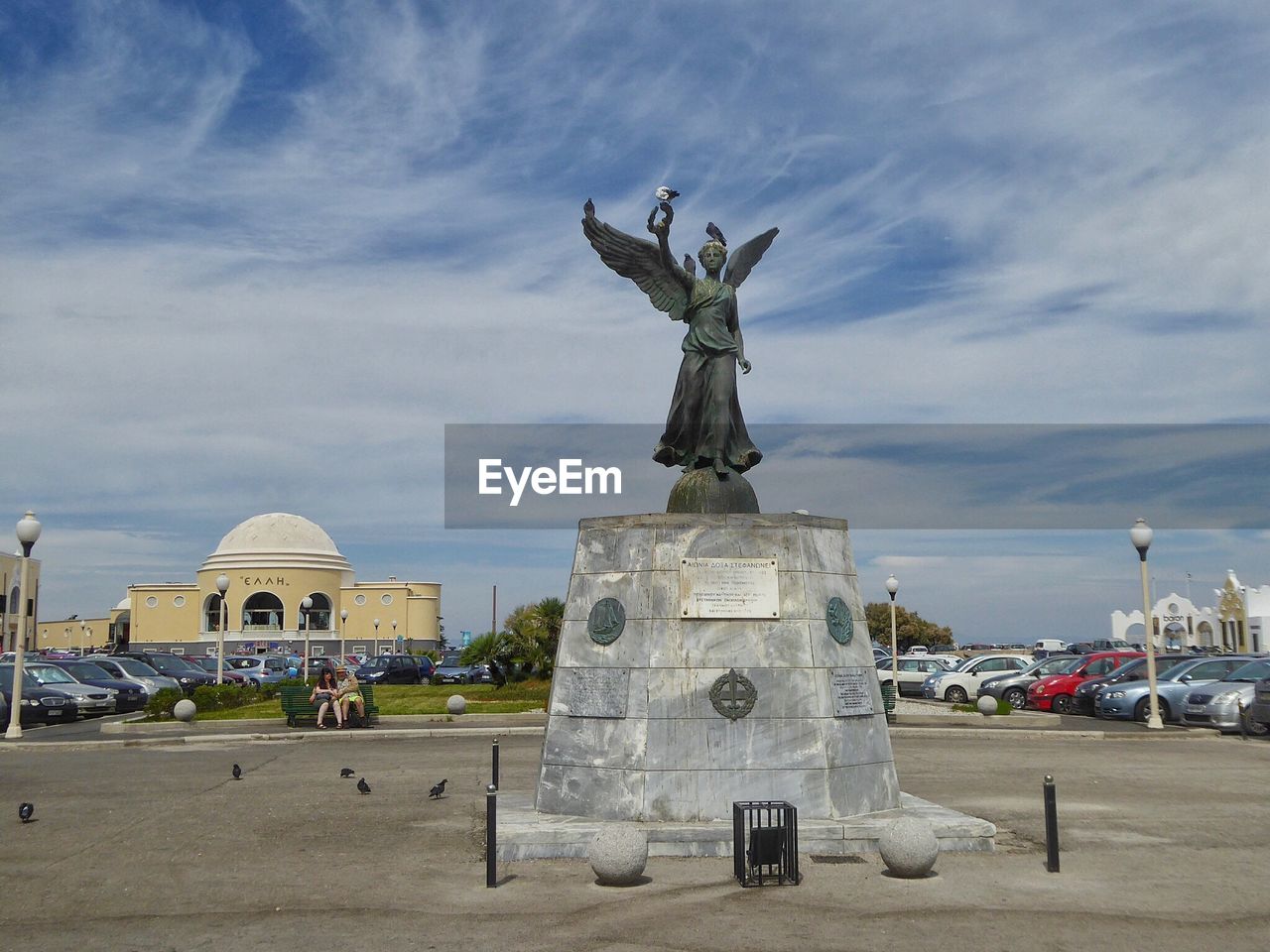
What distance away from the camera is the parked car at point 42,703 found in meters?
24.3

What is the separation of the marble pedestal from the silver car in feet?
63.9

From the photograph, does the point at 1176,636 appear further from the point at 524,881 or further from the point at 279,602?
the point at 524,881

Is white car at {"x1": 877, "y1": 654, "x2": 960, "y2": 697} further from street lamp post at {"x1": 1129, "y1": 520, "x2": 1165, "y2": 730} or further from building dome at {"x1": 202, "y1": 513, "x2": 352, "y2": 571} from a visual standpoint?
building dome at {"x1": 202, "y1": 513, "x2": 352, "y2": 571}

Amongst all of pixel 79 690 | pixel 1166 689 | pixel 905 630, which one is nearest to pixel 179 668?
pixel 79 690

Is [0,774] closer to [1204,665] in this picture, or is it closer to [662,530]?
[662,530]

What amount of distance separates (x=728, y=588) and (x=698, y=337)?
2892mm

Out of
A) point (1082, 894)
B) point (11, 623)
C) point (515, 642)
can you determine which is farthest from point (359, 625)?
point (1082, 894)

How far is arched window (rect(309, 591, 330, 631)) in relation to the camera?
8089 cm

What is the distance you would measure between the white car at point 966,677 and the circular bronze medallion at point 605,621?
21.5 m

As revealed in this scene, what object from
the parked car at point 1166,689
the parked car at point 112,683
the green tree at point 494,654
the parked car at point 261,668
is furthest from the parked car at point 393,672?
the parked car at point 1166,689

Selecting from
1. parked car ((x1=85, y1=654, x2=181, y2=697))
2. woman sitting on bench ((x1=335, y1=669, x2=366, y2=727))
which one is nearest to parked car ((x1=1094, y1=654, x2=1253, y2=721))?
woman sitting on bench ((x1=335, y1=669, x2=366, y2=727))

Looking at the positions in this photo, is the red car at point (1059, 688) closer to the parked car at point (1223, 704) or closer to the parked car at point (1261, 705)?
the parked car at point (1223, 704)

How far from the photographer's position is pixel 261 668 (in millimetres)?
43594

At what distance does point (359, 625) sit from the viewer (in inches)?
3265
